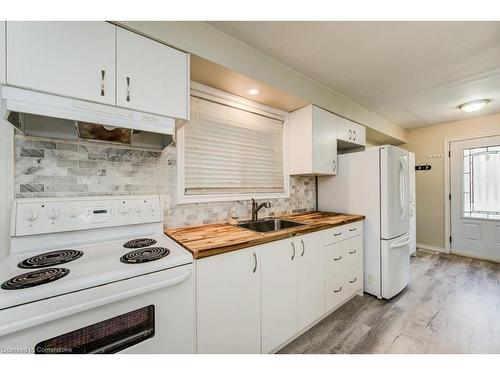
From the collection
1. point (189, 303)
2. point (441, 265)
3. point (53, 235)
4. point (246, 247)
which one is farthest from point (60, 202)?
point (441, 265)

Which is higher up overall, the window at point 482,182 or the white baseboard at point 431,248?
the window at point 482,182

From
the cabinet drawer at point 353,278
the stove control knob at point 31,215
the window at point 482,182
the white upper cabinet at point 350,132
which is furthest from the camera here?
the window at point 482,182

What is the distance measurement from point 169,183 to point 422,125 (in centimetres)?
467

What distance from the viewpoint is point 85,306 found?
2.56 ft

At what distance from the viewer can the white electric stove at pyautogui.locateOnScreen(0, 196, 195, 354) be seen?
2.38 ft

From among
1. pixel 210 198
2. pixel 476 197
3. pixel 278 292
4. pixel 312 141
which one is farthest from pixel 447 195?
pixel 210 198

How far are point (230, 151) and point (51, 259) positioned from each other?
1.49 m

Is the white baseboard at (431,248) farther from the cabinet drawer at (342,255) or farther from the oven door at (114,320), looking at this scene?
the oven door at (114,320)

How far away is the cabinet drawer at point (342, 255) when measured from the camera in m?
1.90

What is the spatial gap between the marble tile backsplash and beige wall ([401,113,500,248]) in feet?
13.6

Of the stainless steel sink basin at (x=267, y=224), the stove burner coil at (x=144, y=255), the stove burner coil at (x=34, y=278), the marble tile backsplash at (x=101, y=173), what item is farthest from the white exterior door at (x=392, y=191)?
the stove burner coil at (x=34, y=278)

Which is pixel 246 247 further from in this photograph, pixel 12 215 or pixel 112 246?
pixel 12 215

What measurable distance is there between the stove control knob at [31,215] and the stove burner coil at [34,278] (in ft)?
1.27

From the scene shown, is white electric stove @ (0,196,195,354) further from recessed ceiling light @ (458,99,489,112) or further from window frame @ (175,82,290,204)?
recessed ceiling light @ (458,99,489,112)
